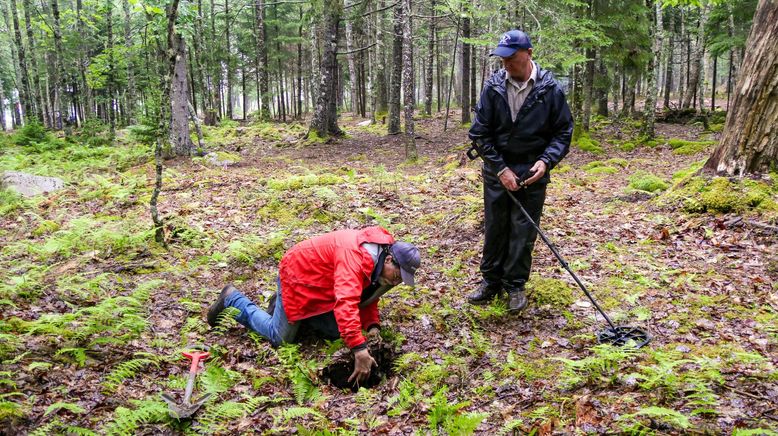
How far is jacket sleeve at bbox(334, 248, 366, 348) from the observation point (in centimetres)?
390

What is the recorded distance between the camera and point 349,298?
394cm

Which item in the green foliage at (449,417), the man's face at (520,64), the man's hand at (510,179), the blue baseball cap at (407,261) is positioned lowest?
the green foliage at (449,417)

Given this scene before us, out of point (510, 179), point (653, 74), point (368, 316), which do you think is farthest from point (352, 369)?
point (653, 74)

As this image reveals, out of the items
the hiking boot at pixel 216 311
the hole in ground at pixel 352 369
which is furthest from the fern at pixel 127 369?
the hole in ground at pixel 352 369

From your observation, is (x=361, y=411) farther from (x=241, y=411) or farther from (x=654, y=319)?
(x=654, y=319)

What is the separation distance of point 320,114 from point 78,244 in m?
11.9

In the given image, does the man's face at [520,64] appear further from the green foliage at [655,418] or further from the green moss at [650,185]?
the green moss at [650,185]

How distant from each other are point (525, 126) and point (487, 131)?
381 millimetres

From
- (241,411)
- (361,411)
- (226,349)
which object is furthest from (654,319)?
(226,349)

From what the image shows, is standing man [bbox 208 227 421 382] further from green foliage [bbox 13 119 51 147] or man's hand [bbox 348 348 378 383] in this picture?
green foliage [bbox 13 119 51 147]

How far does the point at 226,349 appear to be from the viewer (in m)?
4.64

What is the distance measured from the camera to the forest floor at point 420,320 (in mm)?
3316

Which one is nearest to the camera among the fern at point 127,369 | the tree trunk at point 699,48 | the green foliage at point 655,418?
the green foliage at point 655,418

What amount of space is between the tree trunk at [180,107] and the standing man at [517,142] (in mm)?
11580
